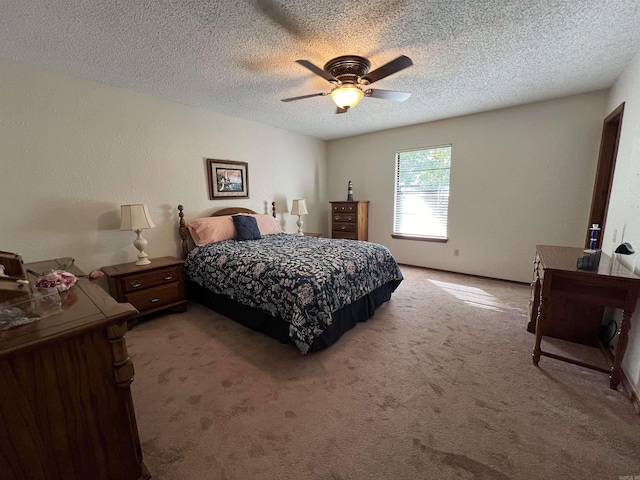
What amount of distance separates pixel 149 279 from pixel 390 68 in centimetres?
295

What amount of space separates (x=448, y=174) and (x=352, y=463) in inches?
159

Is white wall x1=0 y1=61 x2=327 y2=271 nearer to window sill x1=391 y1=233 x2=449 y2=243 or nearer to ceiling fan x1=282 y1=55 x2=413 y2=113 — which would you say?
ceiling fan x1=282 y1=55 x2=413 y2=113

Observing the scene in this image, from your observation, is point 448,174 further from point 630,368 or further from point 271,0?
point 271,0

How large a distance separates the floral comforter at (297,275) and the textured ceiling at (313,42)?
68.4 inches

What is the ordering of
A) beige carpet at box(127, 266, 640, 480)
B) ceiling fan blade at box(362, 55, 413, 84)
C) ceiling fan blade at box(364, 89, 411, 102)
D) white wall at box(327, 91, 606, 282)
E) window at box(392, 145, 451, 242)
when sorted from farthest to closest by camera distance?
window at box(392, 145, 451, 242) < white wall at box(327, 91, 606, 282) < ceiling fan blade at box(364, 89, 411, 102) < ceiling fan blade at box(362, 55, 413, 84) < beige carpet at box(127, 266, 640, 480)

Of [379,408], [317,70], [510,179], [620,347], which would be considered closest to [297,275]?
[379,408]

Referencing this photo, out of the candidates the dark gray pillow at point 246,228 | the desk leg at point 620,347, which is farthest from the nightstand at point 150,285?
the desk leg at point 620,347

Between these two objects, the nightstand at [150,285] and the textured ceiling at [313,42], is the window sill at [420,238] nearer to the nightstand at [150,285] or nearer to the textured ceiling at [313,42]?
A: the textured ceiling at [313,42]

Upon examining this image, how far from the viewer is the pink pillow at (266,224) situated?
397 centimetres

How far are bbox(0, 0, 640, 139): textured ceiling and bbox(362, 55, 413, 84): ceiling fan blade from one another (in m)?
0.24

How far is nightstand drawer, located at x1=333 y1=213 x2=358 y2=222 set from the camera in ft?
15.7

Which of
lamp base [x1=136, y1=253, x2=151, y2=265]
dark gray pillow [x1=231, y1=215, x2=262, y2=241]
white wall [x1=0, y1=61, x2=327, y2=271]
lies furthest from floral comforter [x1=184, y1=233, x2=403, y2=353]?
white wall [x1=0, y1=61, x2=327, y2=271]

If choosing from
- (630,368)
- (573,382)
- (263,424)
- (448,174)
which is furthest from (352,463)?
(448,174)

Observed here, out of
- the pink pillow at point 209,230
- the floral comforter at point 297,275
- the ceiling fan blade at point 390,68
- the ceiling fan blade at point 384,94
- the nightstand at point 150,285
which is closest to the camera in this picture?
the ceiling fan blade at point 390,68
